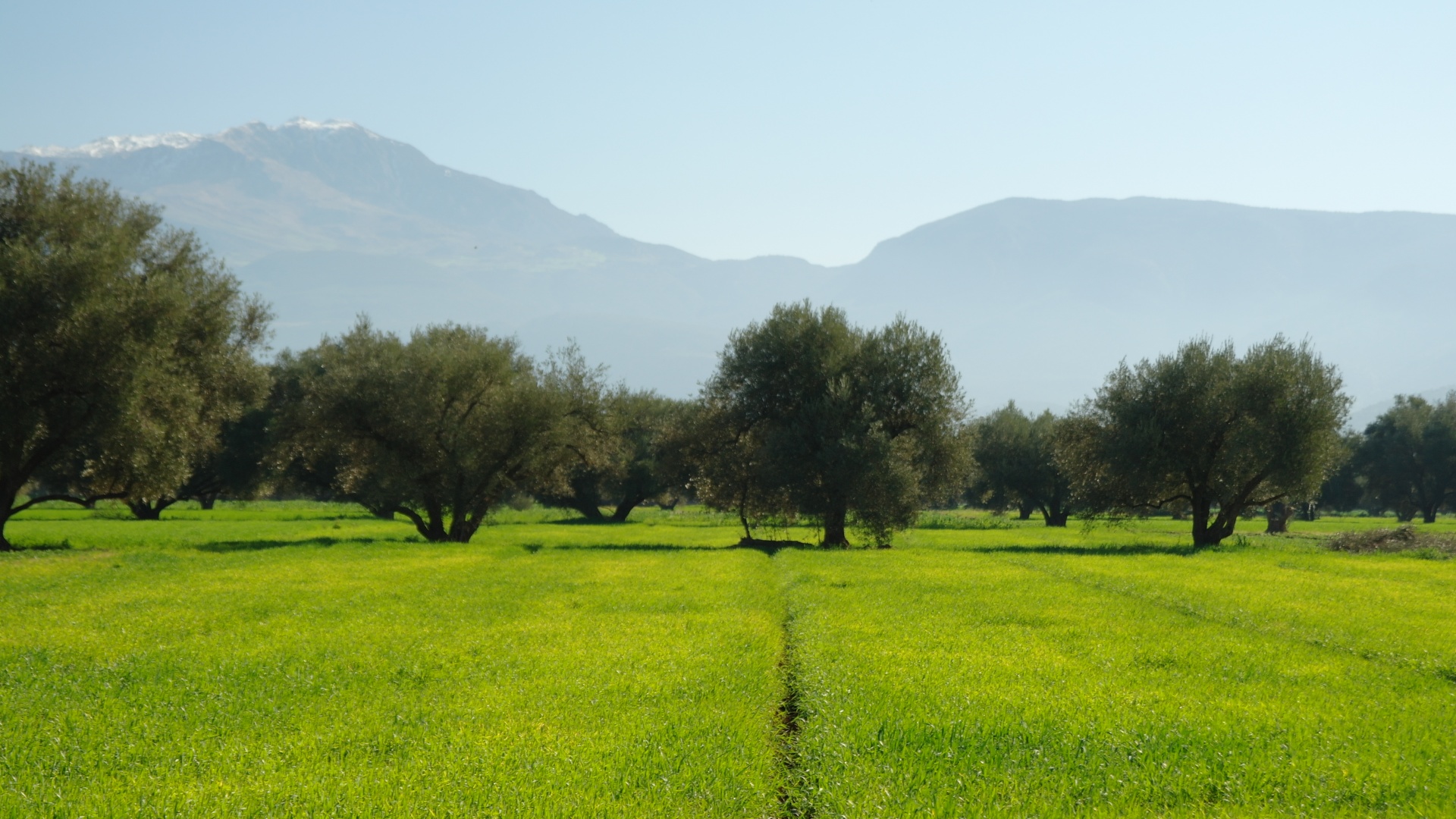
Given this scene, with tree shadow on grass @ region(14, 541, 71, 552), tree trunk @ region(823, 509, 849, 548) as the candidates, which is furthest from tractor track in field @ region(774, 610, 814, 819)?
tree shadow on grass @ region(14, 541, 71, 552)

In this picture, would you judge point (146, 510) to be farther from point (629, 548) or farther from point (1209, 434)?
point (1209, 434)

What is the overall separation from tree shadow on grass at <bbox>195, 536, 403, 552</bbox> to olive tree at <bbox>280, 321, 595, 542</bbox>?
2.79 metres

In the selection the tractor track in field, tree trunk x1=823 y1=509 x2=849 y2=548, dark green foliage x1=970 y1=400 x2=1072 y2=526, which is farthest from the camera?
dark green foliage x1=970 y1=400 x2=1072 y2=526

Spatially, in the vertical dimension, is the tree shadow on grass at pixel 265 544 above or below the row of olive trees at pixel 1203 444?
below

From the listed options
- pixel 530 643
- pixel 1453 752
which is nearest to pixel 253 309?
pixel 530 643

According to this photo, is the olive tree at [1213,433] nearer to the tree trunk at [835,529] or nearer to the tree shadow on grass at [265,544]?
the tree trunk at [835,529]

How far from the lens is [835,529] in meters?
46.0

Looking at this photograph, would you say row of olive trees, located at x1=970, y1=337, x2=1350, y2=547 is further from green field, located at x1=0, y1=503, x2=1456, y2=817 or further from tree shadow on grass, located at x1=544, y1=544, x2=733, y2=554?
tree shadow on grass, located at x1=544, y1=544, x2=733, y2=554

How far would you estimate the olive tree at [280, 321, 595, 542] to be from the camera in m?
45.0

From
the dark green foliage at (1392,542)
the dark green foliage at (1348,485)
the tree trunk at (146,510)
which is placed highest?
the dark green foliage at (1348,485)

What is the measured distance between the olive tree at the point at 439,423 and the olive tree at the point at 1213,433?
1119 inches

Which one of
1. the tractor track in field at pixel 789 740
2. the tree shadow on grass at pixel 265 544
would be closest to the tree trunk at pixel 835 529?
the tree shadow on grass at pixel 265 544

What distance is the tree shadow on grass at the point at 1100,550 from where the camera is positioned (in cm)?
4175

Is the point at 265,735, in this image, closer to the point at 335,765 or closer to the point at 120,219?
the point at 335,765
